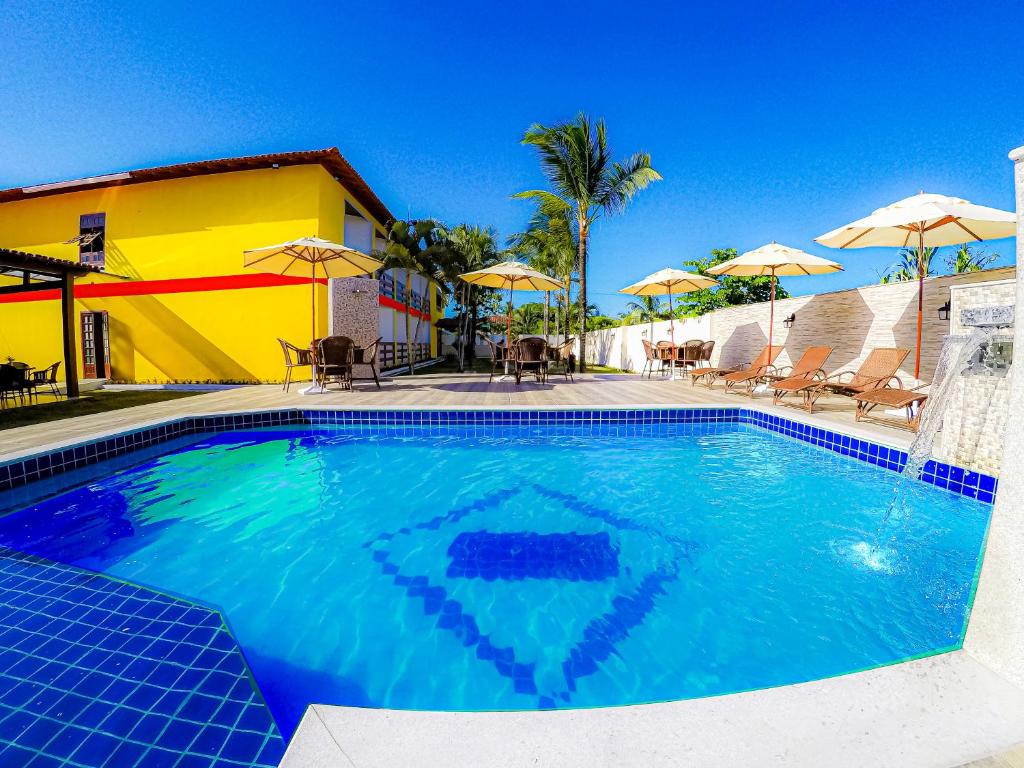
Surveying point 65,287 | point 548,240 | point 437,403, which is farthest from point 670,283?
point 65,287

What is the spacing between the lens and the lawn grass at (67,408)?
615 centimetres

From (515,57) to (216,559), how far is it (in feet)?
59.5

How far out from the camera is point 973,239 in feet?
22.4

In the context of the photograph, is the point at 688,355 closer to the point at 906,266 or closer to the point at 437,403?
the point at 437,403

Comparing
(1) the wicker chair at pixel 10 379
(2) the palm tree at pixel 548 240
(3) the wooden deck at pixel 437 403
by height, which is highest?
(2) the palm tree at pixel 548 240

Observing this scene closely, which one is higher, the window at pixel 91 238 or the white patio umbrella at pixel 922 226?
the window at pixel 91 238

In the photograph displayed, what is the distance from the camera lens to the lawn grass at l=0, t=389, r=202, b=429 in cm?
615

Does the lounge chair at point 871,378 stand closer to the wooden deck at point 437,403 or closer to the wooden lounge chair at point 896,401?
the wooden deck at point 437,403

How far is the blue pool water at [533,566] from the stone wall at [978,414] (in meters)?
0.38

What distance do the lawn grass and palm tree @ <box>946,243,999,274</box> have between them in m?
32.7

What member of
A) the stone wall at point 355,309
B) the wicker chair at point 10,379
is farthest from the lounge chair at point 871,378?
the wicker chair at point 10,379

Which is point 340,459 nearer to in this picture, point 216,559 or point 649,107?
point 216,559

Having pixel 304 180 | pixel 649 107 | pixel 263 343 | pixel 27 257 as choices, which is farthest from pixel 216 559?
pixel 649 107

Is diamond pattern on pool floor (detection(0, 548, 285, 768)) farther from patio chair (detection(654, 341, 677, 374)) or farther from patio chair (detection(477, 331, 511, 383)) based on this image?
patio chair (detection(654, 341, 677, 374))
